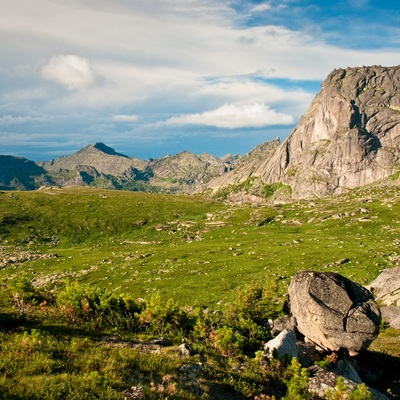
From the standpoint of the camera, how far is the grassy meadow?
14.9 meters

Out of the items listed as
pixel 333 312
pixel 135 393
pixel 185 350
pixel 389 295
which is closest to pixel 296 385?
pixel 185 350

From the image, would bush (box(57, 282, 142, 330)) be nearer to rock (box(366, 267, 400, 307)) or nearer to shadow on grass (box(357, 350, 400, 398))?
shadow on grass (box(357, 350, 400, 398))

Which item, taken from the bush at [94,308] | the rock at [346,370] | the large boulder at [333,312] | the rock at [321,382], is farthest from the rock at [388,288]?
the bush at [94,308]

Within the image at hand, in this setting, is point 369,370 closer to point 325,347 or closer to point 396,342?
point 325,347

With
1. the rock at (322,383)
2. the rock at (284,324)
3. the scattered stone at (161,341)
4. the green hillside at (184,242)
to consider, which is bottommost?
the green hillside at (184,242)

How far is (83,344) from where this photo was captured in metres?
17.2

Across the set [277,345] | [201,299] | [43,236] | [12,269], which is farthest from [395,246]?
[43,236]

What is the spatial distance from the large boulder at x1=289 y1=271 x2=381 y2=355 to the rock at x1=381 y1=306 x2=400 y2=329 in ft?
50.5

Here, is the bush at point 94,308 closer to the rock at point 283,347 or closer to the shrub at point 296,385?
the rock at point 283,347

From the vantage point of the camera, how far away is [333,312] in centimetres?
2703

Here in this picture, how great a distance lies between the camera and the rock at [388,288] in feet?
142

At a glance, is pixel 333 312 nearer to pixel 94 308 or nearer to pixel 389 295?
pixel 94 308

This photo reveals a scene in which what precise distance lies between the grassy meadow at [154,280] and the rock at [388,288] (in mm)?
6328

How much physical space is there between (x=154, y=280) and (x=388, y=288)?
4582 centimetres
